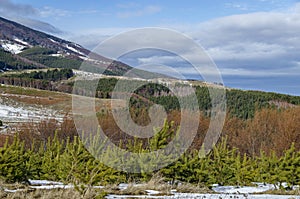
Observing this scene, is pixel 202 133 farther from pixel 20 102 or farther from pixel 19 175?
pixel 20 102

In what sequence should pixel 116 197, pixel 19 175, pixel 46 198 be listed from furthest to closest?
pixel 19 175 < pixel 116 197 < pixel 46 198

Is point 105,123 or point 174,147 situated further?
point 105,123

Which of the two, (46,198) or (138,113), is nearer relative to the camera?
(46,198)

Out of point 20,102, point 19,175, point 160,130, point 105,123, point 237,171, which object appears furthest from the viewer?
point 20,102

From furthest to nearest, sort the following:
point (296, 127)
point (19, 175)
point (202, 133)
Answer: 1. point (202, 133)
2. point (296, 127)
3. point (19, 175)

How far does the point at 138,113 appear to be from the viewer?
8075 cm

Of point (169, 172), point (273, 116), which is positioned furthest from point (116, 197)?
point (273, 116)

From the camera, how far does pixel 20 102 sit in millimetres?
129625

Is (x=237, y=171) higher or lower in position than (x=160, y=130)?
lower

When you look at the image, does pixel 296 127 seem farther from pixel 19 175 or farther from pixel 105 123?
pixel 19 175

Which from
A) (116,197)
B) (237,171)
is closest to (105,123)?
(237,171)

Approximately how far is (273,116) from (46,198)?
243ft

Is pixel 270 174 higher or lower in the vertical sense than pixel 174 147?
lower

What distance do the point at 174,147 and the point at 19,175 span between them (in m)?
5.62
